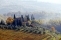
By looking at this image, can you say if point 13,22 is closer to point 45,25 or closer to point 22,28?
point 22,28

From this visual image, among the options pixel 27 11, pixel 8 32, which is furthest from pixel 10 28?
pixel 27 11

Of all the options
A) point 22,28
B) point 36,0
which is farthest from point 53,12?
point 22,28

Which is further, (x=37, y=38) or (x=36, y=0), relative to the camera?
(x=36, y=0)

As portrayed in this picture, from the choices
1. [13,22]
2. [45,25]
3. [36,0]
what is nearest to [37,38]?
[45,25]

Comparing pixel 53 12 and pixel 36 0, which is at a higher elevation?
pixel 36 0

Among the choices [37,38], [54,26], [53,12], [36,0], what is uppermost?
[36,0]

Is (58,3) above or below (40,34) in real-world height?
above

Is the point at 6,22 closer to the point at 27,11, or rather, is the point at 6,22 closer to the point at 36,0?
the point at 27,11
